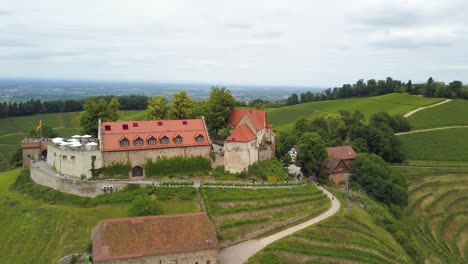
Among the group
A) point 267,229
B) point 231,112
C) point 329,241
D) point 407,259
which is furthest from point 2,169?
point 407,259

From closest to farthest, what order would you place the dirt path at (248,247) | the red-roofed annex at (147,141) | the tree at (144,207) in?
1. the dirt path at (248,247)
2. the tree at (144,207)
3. the red-roofed annex at (147,141)

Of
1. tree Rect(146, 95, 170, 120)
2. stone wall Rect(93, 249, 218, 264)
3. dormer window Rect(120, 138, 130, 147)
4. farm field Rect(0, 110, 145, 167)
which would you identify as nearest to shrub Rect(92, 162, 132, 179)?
dormer window Rect(120, 138, 130, 147)

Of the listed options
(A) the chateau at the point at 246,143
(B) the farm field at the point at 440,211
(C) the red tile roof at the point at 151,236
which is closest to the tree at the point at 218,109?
(A) the chateau at the point at 246,143

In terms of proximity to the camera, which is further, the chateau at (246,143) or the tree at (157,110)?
the tree at (157,110)

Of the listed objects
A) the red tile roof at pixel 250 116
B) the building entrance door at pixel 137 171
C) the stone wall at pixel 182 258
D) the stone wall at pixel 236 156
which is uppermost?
the red tile roof at pixel 250 116

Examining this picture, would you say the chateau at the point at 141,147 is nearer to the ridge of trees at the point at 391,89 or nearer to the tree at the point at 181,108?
the tree at the point at 181,108

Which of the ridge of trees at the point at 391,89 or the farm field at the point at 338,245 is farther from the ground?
the ridge of trees at the point at 391,89
